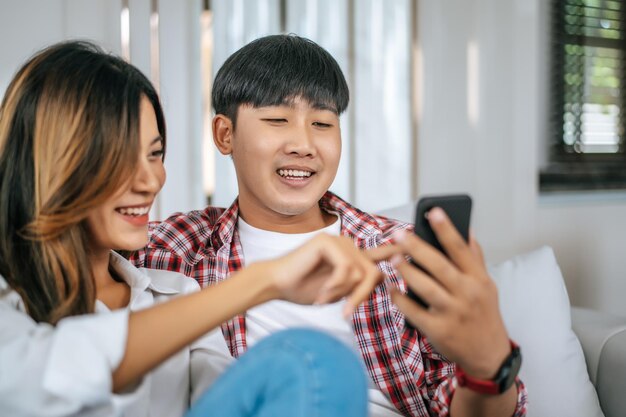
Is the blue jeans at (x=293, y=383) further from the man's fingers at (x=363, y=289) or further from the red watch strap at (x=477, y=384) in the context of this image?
the red watch strap at (x=477, y=384)

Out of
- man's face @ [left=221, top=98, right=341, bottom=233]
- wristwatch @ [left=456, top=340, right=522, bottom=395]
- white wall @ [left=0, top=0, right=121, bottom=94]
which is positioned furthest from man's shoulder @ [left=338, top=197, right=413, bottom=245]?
white wall @ [left=0, top=0, right=121, bottom=94]

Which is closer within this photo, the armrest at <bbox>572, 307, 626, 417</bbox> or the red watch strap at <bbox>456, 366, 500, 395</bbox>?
the red watch strap at <bbox>456, 366, 500, 395</bbox>

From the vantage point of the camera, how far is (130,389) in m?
0.75

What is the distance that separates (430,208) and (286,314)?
1.87ft

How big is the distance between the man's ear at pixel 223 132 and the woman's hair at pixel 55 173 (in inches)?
19.4

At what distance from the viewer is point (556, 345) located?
1.35 meters

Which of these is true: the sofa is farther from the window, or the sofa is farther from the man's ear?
the window

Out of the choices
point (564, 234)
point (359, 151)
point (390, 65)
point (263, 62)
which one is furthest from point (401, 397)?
point (564, 234)

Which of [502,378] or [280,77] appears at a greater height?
[280,77]

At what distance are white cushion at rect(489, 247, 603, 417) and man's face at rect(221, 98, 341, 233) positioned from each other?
1.57ft

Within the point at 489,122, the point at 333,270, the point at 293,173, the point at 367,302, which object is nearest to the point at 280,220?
the point at 293,173

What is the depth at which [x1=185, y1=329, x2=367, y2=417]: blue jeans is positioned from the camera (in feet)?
2.15

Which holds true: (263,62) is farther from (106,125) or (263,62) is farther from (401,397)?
(401,397)

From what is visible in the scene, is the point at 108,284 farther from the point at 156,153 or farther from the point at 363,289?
the point at 363,289
